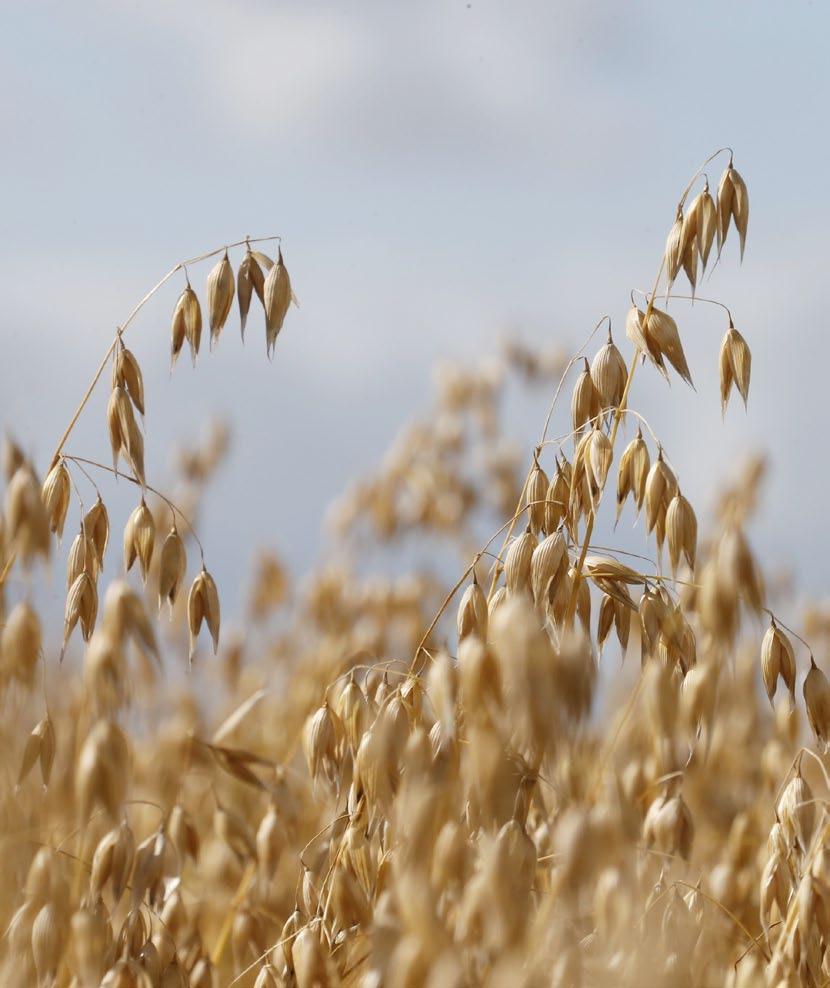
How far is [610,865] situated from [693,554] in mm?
493

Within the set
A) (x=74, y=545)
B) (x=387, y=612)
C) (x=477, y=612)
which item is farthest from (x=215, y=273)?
(x=387, y=612)

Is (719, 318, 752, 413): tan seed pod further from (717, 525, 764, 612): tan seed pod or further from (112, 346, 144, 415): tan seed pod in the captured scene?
(112, 346, 144, 415): tan seed pod

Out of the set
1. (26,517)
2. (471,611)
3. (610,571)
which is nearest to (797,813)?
(610,571)

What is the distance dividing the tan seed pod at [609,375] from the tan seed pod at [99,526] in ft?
2.06

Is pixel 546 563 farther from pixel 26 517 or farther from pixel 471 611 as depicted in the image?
pixel 26 517

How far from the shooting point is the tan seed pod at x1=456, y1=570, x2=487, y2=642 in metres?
1.21

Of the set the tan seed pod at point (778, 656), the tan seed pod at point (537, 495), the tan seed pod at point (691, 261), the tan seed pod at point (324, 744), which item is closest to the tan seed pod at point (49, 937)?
the tan seed pod at point (324, 744)

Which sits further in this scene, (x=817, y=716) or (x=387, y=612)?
(x=387, y=612)

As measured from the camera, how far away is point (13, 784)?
120 cm

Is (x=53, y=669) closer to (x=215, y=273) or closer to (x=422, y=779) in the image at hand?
(x=215, y=273)

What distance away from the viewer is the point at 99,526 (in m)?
1.42

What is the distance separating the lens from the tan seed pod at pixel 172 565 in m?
1.37

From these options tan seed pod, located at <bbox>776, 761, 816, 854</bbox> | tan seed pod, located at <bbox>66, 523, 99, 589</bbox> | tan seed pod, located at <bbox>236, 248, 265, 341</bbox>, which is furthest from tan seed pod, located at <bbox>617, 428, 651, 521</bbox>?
tan seed pod, located at <bbox>66, 523, 99, 589</bbox>

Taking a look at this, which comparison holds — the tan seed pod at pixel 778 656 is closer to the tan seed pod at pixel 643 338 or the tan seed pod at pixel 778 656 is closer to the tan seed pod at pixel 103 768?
the tan seed pod at pixel 643 338
